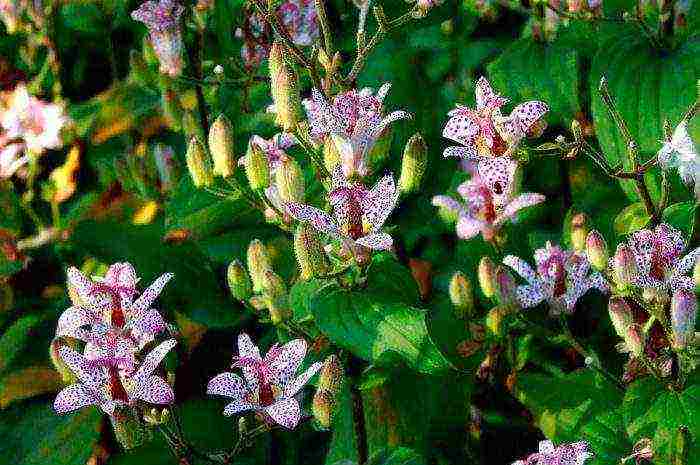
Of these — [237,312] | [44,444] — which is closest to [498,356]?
[237,312]

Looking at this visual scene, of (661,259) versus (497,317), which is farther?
(497,317)

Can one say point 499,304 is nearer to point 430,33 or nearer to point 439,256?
point 439,256

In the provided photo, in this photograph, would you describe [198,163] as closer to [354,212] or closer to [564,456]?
[354,212]

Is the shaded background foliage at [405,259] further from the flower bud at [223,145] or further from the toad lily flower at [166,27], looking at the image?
the flower bud at [223,145]

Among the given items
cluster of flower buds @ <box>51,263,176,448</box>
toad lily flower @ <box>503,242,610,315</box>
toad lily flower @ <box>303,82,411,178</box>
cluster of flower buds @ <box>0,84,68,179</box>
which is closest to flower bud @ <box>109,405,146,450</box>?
cluster of flower buds @ <box>51,263,176,448</box>

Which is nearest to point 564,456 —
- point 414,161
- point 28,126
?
point 414,161
